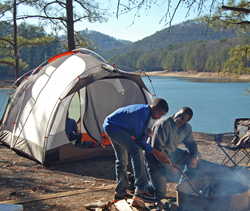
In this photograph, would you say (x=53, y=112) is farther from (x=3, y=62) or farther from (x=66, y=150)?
(x=3, y=62)

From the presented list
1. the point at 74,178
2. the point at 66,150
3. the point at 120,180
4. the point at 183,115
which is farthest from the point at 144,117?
the point at 66,150

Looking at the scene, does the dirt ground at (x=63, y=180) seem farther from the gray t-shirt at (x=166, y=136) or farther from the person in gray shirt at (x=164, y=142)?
the gray t-shirt at (x=166, y=136)

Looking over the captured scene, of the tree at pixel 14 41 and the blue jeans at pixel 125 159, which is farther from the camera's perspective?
the tree at pixel 14 41

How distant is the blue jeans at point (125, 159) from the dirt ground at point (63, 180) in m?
0.33

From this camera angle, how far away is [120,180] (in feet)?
9.77

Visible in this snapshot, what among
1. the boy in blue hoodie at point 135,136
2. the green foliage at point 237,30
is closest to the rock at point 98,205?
the boy in blue hoodie at point 135,136

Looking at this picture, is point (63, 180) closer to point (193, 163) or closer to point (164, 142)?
point (164, 142)

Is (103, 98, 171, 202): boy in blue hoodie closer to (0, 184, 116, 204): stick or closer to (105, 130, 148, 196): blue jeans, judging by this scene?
(105, 130, 148, 196): blue jeans

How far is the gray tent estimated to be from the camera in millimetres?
4578

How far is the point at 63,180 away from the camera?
12.4ft

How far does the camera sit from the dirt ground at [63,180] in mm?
3028

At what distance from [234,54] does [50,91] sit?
5.87 metres

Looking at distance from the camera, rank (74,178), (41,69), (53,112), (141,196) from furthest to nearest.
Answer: (41,69), (53,112), (74,178), (141,196)

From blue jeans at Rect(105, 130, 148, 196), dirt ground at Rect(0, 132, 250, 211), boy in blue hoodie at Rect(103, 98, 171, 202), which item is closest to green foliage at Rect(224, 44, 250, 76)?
dirt ground at Rect(0, 132, 250, 211)
